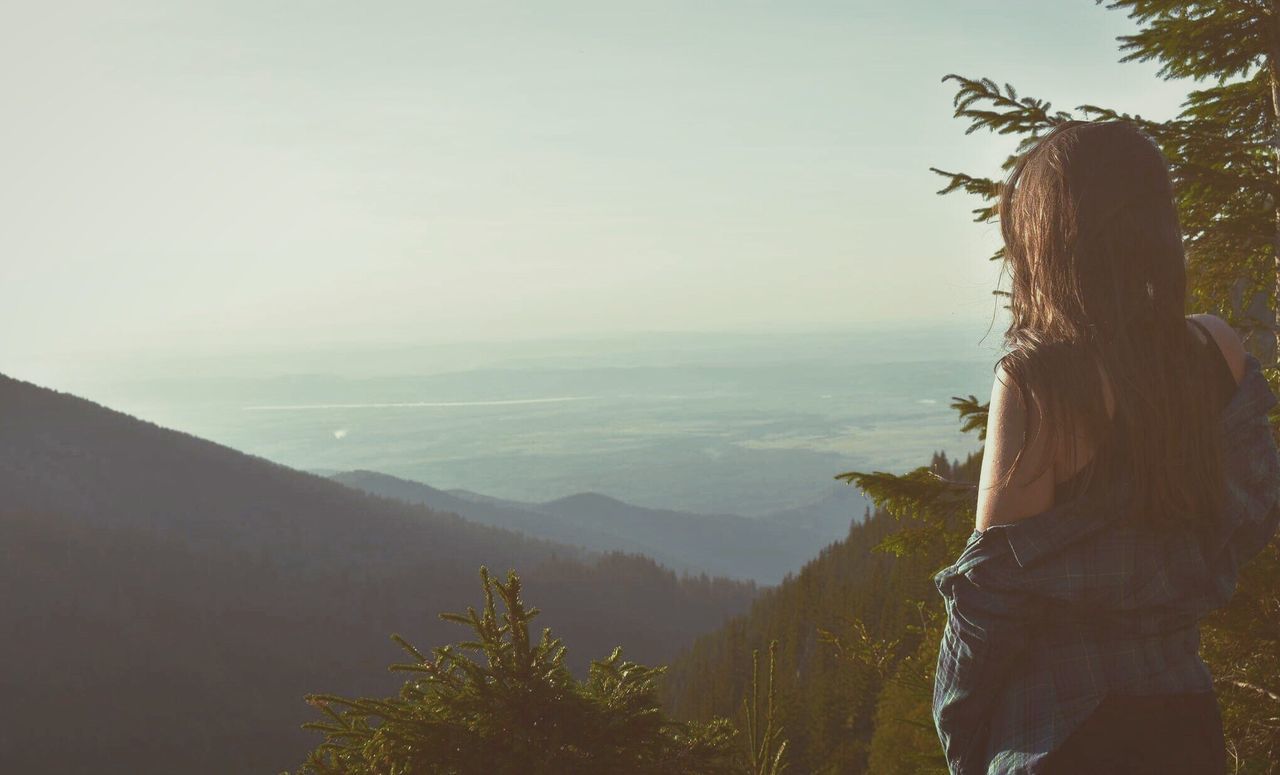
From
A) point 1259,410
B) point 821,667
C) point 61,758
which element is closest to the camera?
point 1259,410

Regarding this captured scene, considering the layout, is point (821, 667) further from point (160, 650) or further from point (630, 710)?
point (160, 650)

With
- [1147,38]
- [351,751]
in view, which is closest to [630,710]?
[351,751]

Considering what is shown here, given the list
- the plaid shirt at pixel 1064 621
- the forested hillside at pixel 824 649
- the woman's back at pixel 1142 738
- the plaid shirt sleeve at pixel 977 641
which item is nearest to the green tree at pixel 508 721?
the plaid shirt sleeve at pixel 977 641

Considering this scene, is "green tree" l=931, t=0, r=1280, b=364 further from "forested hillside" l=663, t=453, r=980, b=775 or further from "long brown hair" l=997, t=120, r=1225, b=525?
"forested hillside" l=663, t=453, r=980, b=775

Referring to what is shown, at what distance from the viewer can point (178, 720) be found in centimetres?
17538

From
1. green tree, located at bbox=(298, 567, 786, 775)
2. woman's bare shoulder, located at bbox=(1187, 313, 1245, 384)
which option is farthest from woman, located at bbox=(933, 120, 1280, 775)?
green tree, located at bbox=(298, 567, 786, 775)

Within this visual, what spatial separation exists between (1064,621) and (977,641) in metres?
0.25

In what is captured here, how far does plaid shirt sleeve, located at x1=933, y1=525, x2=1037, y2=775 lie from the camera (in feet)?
8.55

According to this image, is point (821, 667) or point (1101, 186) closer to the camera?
point (1101, 186)

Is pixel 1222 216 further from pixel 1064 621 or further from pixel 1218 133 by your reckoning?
pixel 1064 621

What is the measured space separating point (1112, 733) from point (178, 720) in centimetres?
20245

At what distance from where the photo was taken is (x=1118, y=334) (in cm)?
254

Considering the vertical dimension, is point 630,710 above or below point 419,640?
above

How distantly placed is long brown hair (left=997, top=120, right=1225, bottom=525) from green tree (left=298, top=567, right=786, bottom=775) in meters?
1.94
